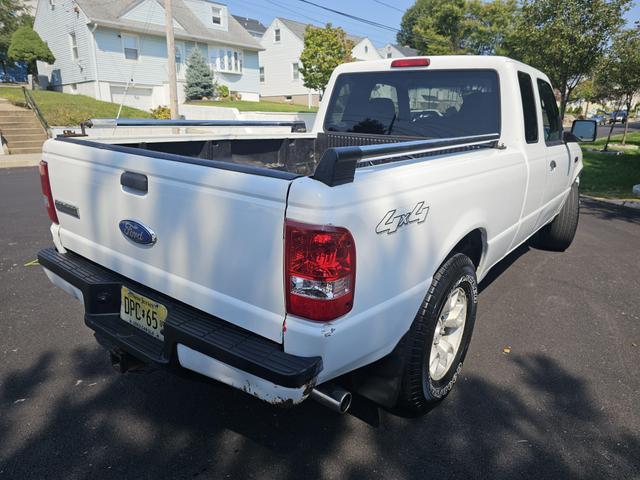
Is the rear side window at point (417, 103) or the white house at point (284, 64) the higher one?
the white house at point (284, 64)

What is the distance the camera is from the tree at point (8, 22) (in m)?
32.3

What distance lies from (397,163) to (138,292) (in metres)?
1.44

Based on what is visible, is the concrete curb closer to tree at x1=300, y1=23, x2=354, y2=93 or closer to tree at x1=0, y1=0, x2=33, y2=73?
tree at x1=300, y1=23, x2=354, y2=93

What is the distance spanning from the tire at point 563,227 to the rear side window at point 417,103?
251 cm

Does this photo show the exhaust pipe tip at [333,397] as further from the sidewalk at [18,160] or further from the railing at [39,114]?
the railing at [39,114]

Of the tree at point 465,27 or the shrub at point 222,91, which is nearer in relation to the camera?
the shrub at point 222,91

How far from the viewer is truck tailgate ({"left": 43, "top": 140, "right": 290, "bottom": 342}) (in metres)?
1.80

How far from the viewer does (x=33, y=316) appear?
3789 millimetres

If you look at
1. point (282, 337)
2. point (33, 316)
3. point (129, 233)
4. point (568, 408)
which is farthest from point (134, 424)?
point (568, 408)

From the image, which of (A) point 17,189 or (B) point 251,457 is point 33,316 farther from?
(A) point 17,189

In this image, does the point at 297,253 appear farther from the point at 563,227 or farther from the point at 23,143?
the point at 23,143

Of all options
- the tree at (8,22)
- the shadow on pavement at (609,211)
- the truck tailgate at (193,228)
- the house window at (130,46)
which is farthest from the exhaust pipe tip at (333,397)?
the tree at (8,22)

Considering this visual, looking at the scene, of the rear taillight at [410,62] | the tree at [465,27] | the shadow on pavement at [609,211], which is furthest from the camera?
the tree at [465,27]

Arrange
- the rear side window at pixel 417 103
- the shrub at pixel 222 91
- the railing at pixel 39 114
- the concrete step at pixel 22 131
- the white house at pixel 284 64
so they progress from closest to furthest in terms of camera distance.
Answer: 1. the rear side window at pixel 417 103
2. the concrete step at pixel 22 131
3. the railing at pixel 39 114
4. the shrub at pixel 222 91
5. the white house at pixel 284 64
